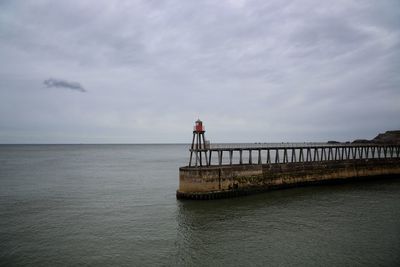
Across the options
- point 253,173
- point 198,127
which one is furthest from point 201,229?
point 253,173

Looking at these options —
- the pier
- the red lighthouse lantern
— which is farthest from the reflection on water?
the red lighthouse lantern

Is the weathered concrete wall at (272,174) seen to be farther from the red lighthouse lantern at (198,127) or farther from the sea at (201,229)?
the red lighthouse lantern at (198,127)

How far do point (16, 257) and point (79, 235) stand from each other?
4.24m

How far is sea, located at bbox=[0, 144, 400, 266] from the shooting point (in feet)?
52.4

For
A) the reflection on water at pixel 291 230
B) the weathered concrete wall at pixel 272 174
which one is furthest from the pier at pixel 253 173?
the reflection on water at pixel 291 230

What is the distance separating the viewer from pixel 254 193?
3225cm

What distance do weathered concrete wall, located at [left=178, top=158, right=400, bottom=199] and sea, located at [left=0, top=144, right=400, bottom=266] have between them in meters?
1.62

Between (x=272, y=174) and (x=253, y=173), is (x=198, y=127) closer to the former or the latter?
(x=253, y=173)

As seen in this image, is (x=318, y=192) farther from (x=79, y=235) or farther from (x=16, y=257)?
(x=16, y=257)

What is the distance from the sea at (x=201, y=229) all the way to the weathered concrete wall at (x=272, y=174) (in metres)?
1.62

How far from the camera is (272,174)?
113 feet

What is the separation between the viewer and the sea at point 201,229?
16.0 meters

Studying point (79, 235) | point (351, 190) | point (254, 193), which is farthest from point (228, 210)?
point (351, 190)

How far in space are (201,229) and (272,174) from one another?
1626 centimetres
